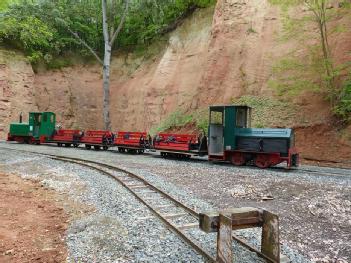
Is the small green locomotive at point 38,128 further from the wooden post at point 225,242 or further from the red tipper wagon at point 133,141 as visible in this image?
the wooden post at point 225,242

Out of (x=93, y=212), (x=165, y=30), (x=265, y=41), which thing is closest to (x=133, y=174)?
Answer: (x=93, y=212)

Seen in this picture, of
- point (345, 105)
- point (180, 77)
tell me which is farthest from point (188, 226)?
point (180, 77)

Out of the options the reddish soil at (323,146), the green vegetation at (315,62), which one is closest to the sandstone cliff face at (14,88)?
the green vegetation at (315,62)

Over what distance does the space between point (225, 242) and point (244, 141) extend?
1086 centimetres

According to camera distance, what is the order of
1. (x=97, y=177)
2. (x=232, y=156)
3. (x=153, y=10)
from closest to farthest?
(x=97, y=177)
(x=232, y=156)
(x=153, y=10)

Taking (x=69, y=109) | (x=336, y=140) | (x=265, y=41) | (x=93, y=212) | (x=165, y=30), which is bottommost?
(x=93, y=212)

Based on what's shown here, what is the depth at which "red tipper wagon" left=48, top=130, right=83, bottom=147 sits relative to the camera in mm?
23219

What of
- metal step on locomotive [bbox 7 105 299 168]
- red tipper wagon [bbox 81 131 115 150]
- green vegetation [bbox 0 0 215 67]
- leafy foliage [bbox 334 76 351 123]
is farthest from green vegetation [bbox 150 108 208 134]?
green vegetation [bbox 0 0 215 67]

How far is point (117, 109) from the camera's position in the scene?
109 feet

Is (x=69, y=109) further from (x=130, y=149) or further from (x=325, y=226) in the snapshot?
(x=325, y=226)

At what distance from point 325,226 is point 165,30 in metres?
29.6

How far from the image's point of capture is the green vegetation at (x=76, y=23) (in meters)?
30.6

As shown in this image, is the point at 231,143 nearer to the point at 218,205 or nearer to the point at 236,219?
the point at 218,205

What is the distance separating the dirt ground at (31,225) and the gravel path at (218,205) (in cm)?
34
